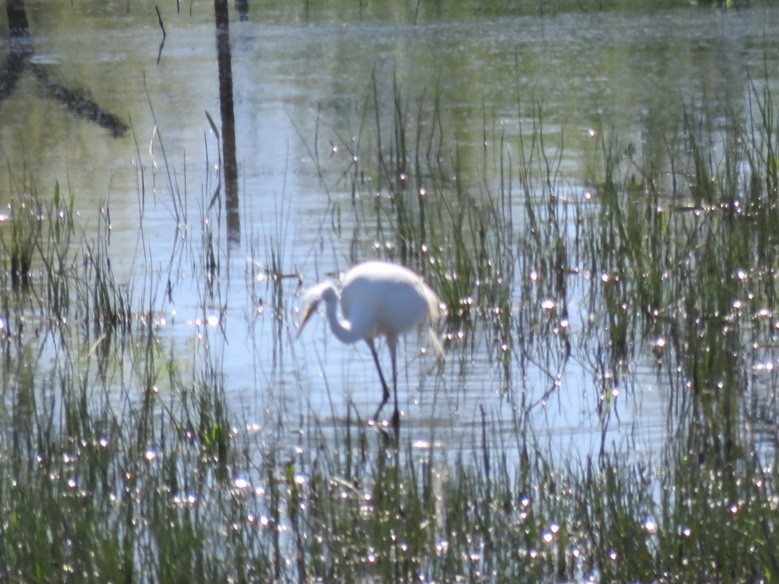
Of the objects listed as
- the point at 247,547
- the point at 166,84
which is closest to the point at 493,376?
the point at 247,547

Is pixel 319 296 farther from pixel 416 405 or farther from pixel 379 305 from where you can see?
pixel 416 405

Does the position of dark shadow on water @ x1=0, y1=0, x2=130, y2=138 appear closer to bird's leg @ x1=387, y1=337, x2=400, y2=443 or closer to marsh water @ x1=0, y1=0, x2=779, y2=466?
marsh water @ x1=0, y1=0, x2=779, y2=466

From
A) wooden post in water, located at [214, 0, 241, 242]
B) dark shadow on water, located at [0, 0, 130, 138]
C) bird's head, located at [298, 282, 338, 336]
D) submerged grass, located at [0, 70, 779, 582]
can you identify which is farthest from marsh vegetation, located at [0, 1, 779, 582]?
dark shadow on water, located at [0, 0, 130, 138]

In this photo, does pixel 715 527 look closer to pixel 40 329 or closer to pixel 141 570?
pixel 141 570

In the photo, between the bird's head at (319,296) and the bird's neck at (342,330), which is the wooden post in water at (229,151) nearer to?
the bird's head at (319,296)

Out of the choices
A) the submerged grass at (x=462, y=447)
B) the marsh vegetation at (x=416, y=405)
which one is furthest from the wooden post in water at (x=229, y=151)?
the submerged grass at (x=462, y=447)

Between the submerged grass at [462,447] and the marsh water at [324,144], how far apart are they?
7cm

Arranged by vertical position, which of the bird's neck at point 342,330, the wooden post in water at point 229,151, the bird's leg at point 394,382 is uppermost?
the wooden post in water at point 229,151

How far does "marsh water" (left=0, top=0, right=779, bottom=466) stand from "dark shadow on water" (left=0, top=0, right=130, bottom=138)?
9 cm

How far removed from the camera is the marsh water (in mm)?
5527

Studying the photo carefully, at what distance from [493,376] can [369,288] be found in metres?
0.58

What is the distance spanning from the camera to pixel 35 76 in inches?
639

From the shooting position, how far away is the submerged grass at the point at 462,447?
3689 millimetres

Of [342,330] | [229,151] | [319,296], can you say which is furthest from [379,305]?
[229,151]
